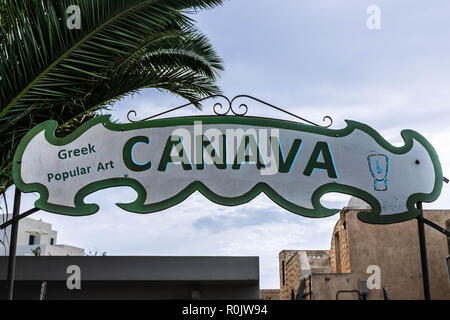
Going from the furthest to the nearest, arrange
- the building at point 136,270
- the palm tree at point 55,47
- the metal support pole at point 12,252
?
the building at point 136,270
the palm tree at point 55,47
the metal support pole at point 12,252

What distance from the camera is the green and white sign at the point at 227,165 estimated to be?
5.96 m

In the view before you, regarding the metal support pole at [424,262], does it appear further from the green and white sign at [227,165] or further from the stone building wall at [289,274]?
the stone building wall at [289,274]

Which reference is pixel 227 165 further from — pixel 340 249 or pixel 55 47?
pixel 340 249

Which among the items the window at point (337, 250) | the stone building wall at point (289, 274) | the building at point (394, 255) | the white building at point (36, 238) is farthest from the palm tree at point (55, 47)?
the white building at point (36, 238)

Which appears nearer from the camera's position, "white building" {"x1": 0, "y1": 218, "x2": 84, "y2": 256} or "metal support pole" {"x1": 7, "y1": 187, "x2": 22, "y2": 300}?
"metal support pole" {"x1": 7, "y1": 187, "x2": 22, "y2": 300}

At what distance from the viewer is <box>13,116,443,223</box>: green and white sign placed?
596cm

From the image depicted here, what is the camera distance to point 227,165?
6070 millimetres

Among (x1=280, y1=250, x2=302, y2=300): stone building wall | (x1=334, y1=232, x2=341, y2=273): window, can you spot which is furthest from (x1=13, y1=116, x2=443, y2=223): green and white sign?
(x1=334, y1=232, x2=341, y2=273): window

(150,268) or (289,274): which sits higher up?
(289,274)

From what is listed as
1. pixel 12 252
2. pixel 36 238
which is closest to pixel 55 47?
pixel 12 252

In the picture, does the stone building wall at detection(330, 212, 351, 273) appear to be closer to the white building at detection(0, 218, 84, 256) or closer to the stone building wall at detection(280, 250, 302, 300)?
the stone building wall at detection(280, 250, 302, 300)

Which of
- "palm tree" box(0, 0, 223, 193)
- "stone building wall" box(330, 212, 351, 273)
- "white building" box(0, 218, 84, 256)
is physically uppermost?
"white building" box(0, 218, 84, 256)

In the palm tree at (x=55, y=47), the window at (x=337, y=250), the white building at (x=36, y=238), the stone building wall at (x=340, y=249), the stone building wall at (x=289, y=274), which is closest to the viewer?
the palm tree at (x=55, y=47)

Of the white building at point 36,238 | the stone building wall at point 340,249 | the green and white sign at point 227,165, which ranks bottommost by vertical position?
the green and white sign at point 227,165
